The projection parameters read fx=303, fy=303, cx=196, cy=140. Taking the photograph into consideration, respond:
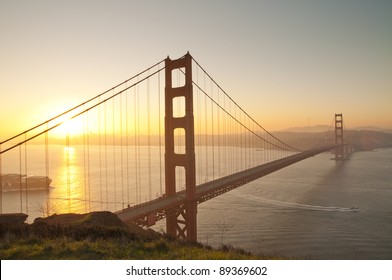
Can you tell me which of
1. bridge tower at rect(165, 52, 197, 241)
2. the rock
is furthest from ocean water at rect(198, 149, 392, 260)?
the rock

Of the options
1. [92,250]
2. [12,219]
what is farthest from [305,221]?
[92,250]

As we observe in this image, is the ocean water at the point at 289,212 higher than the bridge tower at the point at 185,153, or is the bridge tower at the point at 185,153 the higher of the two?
the bridge tower at the point at 185,153

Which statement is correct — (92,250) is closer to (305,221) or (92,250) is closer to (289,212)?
(305,221)

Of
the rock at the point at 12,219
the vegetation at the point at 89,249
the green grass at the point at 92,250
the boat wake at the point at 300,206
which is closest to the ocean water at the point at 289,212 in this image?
the boat wake at the point at 300,206

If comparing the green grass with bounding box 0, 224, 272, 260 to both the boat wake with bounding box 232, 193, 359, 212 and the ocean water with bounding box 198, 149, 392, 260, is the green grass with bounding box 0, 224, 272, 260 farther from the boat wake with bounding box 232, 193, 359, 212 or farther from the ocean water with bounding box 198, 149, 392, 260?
the boat wake with bounding box 232, 193, 359, 212

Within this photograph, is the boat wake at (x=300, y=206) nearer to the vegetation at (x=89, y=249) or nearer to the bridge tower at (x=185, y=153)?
the bridge tower at (x=185, y=153)
